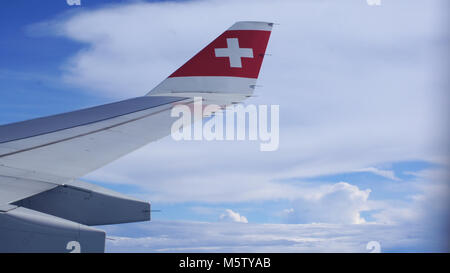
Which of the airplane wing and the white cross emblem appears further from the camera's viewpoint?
the white cross emblem

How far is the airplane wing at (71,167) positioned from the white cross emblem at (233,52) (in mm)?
453

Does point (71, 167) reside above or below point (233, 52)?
below

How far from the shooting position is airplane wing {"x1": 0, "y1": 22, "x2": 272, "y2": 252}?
1.50 metres

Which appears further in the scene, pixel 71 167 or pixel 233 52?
pixel 233 52

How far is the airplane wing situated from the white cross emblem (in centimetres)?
45

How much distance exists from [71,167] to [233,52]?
294 cm

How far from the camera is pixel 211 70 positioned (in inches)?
182

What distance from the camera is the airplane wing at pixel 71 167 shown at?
1498mm

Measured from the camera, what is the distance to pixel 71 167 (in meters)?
2.17
